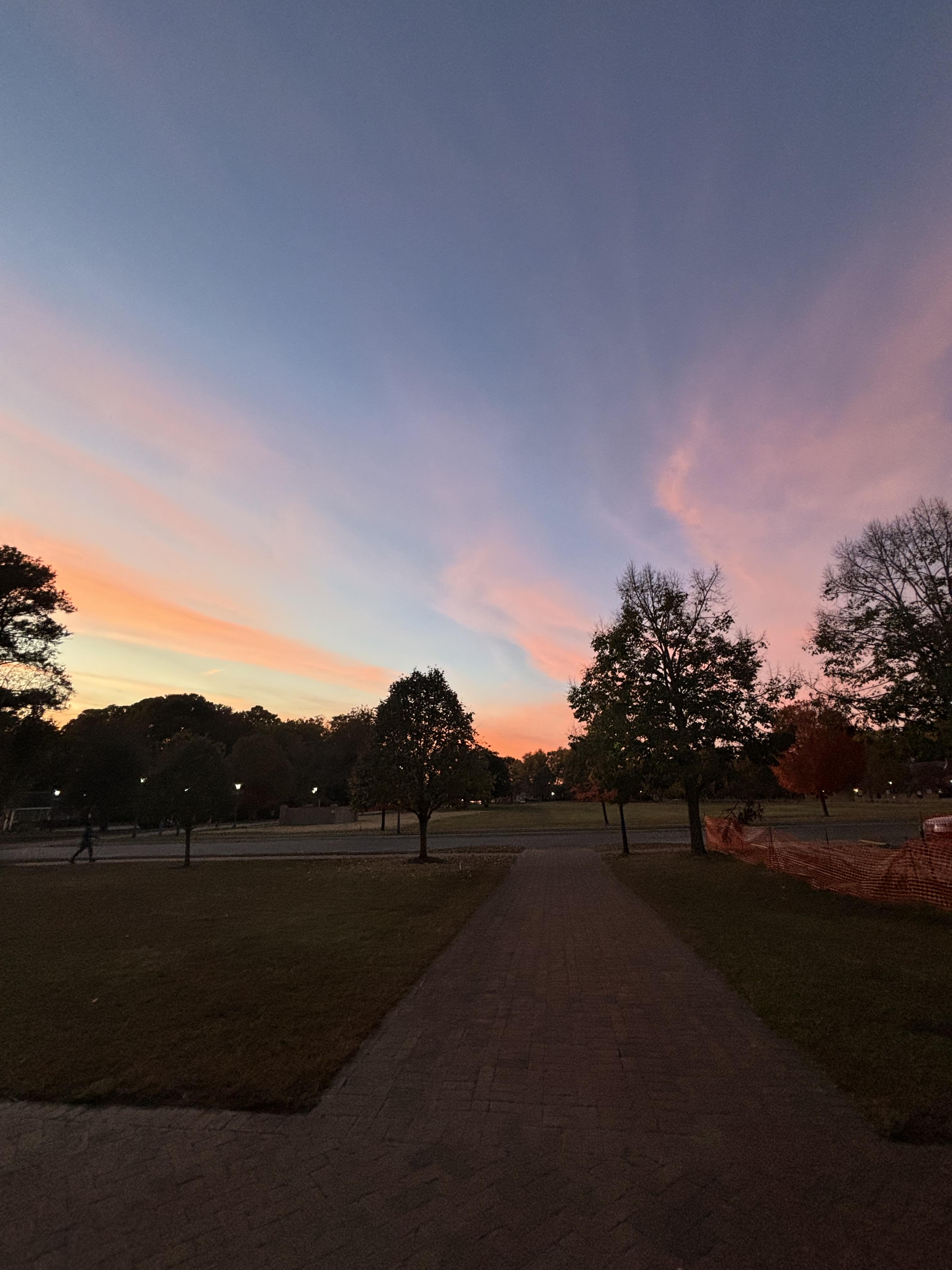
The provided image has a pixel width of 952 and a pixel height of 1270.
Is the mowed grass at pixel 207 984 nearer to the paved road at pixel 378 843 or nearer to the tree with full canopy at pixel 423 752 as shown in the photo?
the tree with full canopy at pixel 423 752

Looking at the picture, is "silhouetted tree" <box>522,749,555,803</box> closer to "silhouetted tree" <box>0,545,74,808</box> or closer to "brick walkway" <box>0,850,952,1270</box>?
"silhouetted tree" <box>0,545,74,808</box>

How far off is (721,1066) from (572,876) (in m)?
12.9

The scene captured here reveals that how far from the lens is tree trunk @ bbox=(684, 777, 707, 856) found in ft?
68.7

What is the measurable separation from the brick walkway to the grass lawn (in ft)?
1.09

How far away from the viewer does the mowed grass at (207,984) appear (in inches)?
193

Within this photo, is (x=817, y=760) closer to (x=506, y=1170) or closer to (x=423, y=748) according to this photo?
(x=423, y=748)

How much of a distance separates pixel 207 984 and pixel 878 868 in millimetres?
12679

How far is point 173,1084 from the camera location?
4.76m

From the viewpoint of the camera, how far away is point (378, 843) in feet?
108

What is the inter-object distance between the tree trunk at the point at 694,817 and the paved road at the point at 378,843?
4.95 meters

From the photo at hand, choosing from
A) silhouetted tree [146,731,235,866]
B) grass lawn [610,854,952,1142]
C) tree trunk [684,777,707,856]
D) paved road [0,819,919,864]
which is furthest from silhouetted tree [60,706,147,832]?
grass lawn [610,854,952,1142]

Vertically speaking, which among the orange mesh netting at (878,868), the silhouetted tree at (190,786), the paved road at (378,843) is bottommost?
the paved road at (378,843)

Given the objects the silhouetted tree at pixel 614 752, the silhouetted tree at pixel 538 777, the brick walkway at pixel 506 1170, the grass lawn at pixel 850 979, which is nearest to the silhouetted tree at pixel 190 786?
the silhouetted tree at pixel 614 752

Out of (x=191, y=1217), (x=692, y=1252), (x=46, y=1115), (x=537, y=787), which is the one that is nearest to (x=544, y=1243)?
(x=692, y=1252)
